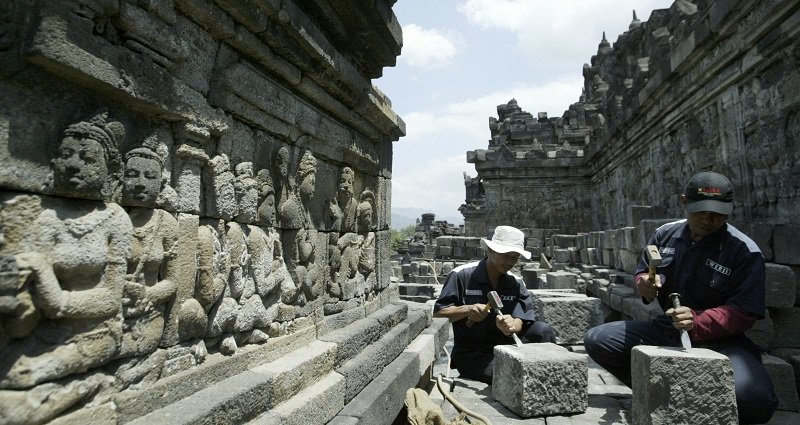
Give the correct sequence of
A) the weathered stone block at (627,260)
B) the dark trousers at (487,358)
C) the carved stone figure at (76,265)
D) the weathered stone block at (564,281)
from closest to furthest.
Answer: the carved stone figure at (76,265), the dark trousers at (487,358), the weathered stone block at (627,260), the weathered stone block at (564,281)

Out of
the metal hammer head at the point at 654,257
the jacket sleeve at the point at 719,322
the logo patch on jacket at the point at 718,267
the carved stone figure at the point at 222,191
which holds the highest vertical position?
the carved stone figure at the point at 222,191

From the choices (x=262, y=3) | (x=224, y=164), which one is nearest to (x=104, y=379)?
(x=224, y=164)

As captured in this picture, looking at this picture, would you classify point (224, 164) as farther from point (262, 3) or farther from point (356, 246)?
point (356, 246)

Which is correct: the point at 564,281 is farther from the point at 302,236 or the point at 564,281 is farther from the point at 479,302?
the point at 302,236

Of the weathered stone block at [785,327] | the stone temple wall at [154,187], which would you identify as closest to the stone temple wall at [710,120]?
the weathered stone block at [785,327]

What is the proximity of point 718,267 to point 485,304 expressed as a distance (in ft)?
5.13

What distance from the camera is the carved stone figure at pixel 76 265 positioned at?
1355 mm

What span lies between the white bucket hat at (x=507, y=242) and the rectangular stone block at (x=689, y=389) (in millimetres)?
1260

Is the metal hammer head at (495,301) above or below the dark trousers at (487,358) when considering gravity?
above

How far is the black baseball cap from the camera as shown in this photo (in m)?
2.90

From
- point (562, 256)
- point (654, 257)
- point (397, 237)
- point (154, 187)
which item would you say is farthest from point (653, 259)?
point (397, 237)

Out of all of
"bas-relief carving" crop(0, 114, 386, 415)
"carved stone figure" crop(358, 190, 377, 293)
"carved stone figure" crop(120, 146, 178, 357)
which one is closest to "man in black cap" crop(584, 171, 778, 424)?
"carved stone figure" crop(358, 190, 377, 293)

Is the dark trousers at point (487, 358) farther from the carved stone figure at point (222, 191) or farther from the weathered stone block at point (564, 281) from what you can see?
the weathered stone block at point (564, 281)

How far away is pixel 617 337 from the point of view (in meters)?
3.40
